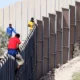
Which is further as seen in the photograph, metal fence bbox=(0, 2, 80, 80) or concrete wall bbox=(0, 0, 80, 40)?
concrete wall bbox=(0, 0, 80, 40)

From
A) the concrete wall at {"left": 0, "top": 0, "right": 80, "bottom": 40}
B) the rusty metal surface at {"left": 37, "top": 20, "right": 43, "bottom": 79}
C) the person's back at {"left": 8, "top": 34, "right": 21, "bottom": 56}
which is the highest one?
the concrete wall at {"left": 0, "top": 0, "right": 80, "bottom": 40}

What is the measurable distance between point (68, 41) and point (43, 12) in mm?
4610

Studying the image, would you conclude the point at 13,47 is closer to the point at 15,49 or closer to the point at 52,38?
the point at 15,49

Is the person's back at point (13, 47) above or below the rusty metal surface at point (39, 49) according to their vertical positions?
above

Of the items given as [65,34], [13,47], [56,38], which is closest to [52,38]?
[56,38]

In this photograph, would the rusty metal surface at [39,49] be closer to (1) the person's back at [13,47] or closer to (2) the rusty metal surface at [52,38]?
(2) the rusty metal surface at [52,38]

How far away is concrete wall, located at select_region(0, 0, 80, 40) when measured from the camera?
30.2 m

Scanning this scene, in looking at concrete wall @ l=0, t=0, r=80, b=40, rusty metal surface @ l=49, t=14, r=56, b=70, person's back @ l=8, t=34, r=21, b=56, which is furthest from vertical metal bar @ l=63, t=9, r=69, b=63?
person's back @ l=8, t=34, r=21, b=56

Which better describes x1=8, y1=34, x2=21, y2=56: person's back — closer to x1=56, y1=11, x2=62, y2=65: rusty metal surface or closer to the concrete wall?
A: x1=56, y1=11, x2=62, y2=65: rusty metal surface

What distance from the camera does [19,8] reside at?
3098cm

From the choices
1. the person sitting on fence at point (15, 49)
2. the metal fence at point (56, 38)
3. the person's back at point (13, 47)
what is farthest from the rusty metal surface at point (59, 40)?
the person's back at point (13, 47)

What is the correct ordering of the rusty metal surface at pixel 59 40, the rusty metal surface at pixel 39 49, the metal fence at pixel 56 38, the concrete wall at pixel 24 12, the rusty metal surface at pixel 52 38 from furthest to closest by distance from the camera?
the concrete wall at pixel 24 12, the rusty metal surface at pixel 59 40, the rusty metal surface at pixel 52 38, the metal fence at pixel 56 38, the rusty metal surface at pixel 39 49

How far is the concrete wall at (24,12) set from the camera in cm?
3022

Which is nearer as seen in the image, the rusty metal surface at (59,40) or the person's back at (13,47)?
the person's back at (13,47)
